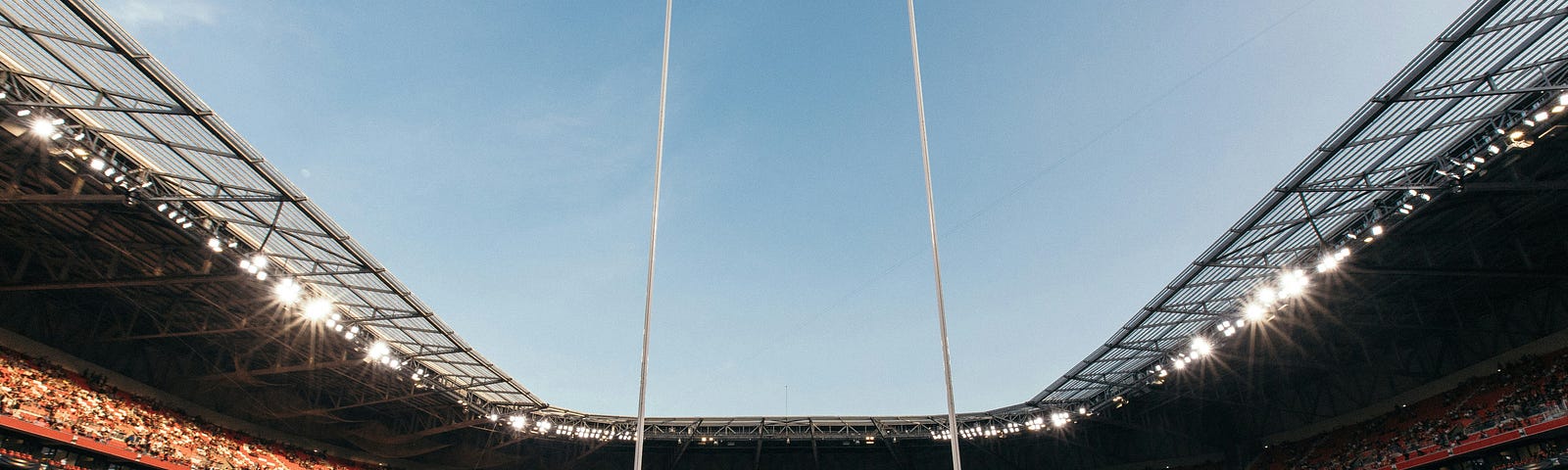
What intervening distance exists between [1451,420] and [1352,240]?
1447cm

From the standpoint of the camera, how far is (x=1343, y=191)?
875 inches

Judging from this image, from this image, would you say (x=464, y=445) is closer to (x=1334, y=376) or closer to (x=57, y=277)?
(x=57, y=277)

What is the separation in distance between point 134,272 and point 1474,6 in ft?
125

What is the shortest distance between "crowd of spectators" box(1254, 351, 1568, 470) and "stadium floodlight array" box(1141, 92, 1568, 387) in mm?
7663

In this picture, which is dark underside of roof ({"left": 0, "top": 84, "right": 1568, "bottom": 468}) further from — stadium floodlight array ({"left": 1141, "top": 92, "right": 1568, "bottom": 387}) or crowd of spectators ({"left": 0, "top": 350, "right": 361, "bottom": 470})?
crowd of spectators ({"left": 0, "top": 350, "right": 361, "bottom": 470})

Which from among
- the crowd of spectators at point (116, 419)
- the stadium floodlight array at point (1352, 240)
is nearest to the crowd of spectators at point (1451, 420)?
the stadium floodlight array at point (1352, 240)

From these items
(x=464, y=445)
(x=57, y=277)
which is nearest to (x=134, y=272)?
(x=57, y=277)

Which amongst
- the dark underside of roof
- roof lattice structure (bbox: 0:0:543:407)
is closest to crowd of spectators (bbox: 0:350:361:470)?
the dark underside of roof

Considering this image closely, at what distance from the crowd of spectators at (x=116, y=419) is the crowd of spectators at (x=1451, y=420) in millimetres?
46194

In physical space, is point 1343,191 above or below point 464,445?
above

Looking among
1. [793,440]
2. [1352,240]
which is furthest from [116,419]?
[1352,240]

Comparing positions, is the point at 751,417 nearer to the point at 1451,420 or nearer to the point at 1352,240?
the point at 1352,240

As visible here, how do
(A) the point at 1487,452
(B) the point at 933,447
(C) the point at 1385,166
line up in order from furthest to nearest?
1. (B) the point at 933,447
2. (A) the point at 1487,452
3. (C) the point at 1385,166

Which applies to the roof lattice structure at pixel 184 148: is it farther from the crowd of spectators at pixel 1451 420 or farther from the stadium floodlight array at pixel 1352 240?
the crowd of spectators at pixel 1451 420
